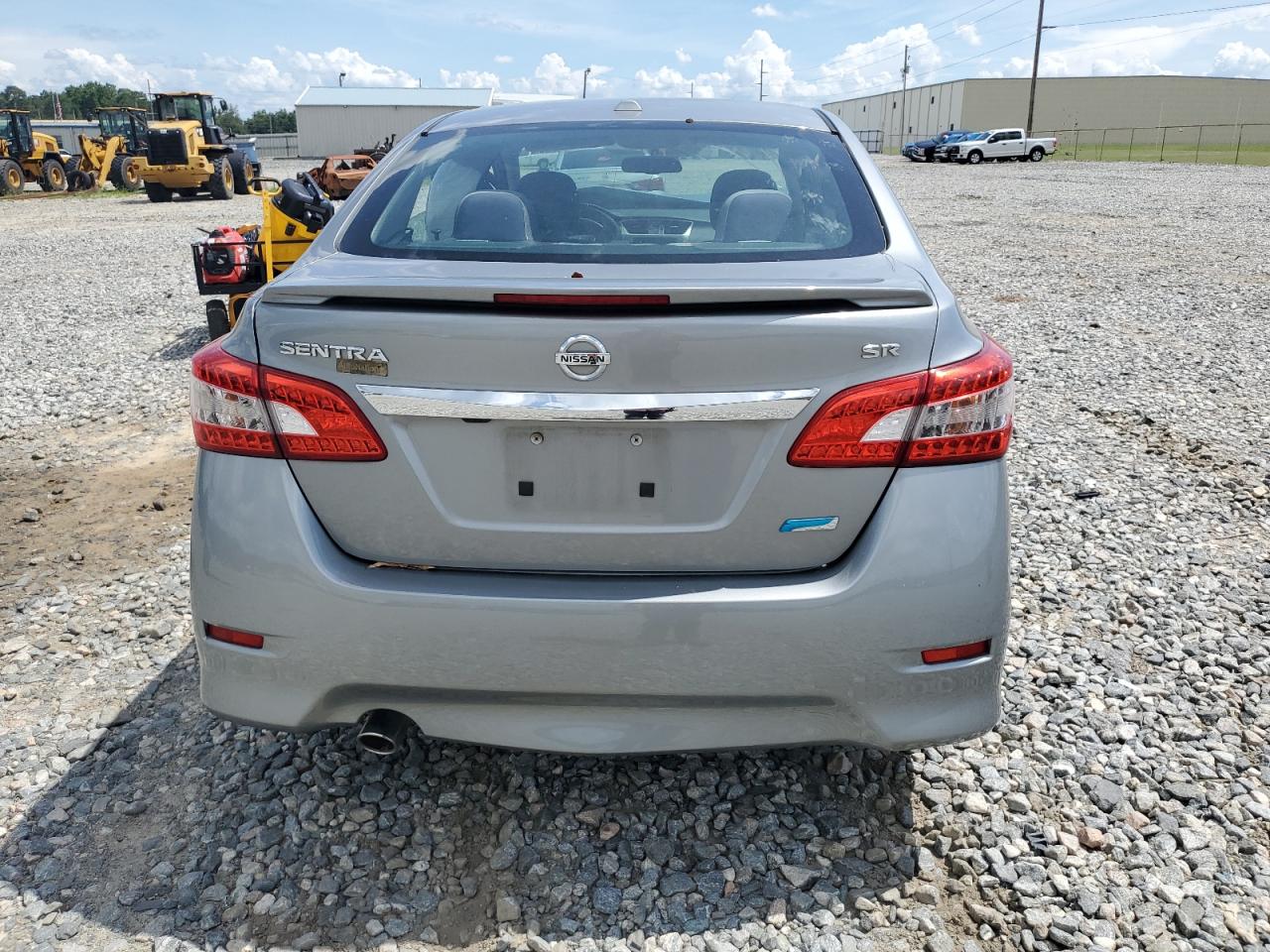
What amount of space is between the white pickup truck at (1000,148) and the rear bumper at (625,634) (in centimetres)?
4866

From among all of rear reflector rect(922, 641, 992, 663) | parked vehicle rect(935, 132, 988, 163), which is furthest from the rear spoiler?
parked vehicle rect(935, 132, 988, 163)

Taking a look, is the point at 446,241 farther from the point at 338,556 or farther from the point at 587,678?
the point at 587,678

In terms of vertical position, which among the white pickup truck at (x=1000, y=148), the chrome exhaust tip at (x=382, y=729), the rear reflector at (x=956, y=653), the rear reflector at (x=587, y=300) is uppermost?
the white pickup truck at (x=1000, y=148)

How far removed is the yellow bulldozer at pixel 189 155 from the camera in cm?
2578

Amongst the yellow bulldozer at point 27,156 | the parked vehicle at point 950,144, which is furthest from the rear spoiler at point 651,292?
the parked vehicle at point 950,144

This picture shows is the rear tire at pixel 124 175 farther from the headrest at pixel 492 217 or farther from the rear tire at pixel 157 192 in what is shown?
the headrest at pixel 492 217

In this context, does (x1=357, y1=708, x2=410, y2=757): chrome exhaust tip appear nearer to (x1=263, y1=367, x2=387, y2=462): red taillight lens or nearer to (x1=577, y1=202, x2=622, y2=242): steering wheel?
(x1=263, y1=367, x2=387, y2=462): red taillight lens

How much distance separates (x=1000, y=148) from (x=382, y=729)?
49.5 meters

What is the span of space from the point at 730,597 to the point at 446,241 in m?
1.15

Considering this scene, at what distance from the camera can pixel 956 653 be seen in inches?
84.7

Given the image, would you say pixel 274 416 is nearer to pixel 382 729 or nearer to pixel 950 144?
pixel 382 729

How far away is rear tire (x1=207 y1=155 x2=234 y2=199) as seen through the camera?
2714 cm

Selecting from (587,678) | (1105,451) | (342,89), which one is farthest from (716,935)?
(342,89)

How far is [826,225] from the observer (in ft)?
8.43
